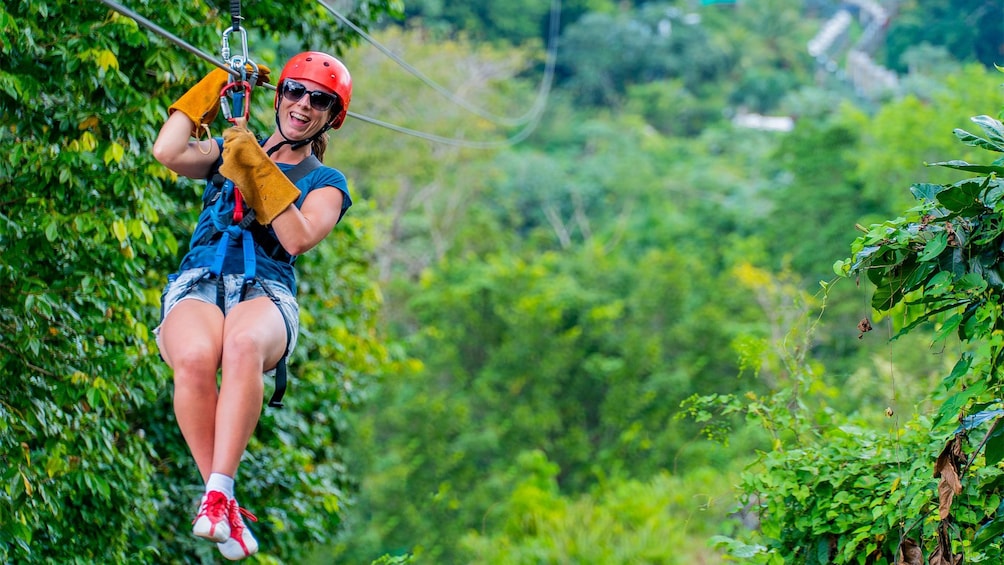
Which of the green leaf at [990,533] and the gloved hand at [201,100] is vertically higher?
the gloved hand at [201,100]

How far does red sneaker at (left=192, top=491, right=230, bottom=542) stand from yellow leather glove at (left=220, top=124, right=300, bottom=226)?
70 centimetres

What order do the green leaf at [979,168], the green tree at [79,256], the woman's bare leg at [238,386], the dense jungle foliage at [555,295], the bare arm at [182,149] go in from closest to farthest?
1. the woman's bare leg at [238,386]
2. the green leaf at [979,168]
3. the bare arm at [182,149]
4. the dense jungle foliage at [555,295]
5. the green tree at [79,256]

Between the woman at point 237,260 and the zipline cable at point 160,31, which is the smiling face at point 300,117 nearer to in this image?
the woman at point 237,260

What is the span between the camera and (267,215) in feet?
10.7

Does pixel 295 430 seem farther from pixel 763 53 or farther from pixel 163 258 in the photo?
pixel 763 53

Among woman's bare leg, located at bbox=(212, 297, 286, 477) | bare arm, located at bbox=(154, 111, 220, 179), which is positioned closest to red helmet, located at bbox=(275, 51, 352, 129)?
bare arm, located at bbox=(154, 111, 220, 179)

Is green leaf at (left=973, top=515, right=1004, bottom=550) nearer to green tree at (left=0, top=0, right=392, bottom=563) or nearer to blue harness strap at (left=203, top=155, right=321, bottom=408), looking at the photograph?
blue harness strap at (left=203, top=155, right=321, bottom=408)

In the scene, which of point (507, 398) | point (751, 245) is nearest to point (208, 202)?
point (507, 398)

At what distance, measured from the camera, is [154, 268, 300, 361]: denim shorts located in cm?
337

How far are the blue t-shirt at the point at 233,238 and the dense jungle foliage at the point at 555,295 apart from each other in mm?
1392

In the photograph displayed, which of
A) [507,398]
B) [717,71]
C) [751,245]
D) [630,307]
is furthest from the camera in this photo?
[717,71]

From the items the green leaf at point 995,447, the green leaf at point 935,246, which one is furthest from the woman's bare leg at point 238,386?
the green leaf at point 995,447

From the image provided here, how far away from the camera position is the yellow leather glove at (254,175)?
3.20 metres

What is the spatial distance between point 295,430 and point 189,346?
181 inches
